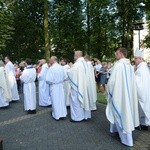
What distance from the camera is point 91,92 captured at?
13.3 meters

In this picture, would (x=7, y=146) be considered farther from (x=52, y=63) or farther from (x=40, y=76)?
(x=40, y=76)

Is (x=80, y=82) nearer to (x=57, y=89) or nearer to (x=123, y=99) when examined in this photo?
(x=57, y=89)

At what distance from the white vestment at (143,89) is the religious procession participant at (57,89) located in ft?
10.5

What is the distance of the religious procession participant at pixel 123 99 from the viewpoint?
32.5 ft

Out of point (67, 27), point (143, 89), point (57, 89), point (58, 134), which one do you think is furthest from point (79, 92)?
point (67, 27)

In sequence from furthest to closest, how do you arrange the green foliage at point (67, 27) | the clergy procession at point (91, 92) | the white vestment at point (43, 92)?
the green foliage at point (67, 27) < the white vestment at point (43, 92) < the clergy procession at point (91, 92)

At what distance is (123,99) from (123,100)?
1.0 inches

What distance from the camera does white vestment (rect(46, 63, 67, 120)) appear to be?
1363 centimetres

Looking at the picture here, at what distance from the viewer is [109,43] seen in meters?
44.9

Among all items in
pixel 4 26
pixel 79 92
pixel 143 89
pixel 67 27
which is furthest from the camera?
pixel 67 27

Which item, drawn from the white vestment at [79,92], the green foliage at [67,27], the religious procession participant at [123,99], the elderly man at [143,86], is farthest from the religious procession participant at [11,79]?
the green foliage at [67,27]

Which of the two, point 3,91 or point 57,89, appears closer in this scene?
point 57,89

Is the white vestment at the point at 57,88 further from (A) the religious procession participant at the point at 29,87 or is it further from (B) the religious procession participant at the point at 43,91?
(B) the religious procession participant at the point at 43,91

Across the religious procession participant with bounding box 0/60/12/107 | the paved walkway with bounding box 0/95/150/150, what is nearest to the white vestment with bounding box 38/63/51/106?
the religious procession participant with bounding box 0/60/12/107
